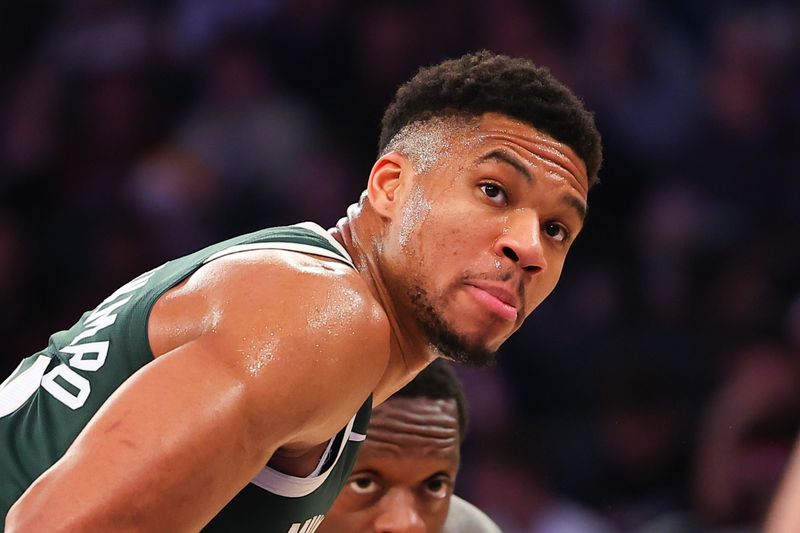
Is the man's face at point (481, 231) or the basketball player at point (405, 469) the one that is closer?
the man's face at point (481, 231)

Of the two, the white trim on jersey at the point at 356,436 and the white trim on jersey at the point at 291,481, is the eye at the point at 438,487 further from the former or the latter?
the white trim on jersey at the point at 291,481

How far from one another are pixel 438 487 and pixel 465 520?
44 centimetres

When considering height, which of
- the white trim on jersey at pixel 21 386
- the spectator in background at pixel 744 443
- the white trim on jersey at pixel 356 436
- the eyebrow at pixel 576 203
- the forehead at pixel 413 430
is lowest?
the spectator in background at pixel 744 443

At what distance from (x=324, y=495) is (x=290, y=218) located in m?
3.65

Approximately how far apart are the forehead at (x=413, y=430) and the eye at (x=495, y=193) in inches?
34.3

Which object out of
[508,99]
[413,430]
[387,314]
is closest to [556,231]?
[508,99]

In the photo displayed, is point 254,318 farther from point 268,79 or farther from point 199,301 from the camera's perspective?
point 268,79

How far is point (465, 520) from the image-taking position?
3.71 metres

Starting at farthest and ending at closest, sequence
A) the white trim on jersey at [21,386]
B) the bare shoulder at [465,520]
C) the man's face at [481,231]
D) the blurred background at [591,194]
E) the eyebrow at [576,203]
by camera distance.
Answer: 1. the blurred background at [591,194]
2. the bare shoulder at [465,520]
3. the eyebrow at [576,203]
4. the man's face at [481,231]
5. the white trim on jersey at [21,386]

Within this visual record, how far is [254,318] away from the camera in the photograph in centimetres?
207

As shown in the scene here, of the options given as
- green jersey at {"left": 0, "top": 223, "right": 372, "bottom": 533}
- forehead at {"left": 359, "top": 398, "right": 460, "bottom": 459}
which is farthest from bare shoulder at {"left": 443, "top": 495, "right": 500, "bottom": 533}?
green jersey at {"left": 0, "top": 223, "right": 372, "bottom": 533}

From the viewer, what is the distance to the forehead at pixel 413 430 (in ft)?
10.6

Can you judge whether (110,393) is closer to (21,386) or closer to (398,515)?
(21,386)

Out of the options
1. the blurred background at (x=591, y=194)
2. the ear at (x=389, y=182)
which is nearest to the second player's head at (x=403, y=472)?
the ear at (x=389, y=182)
